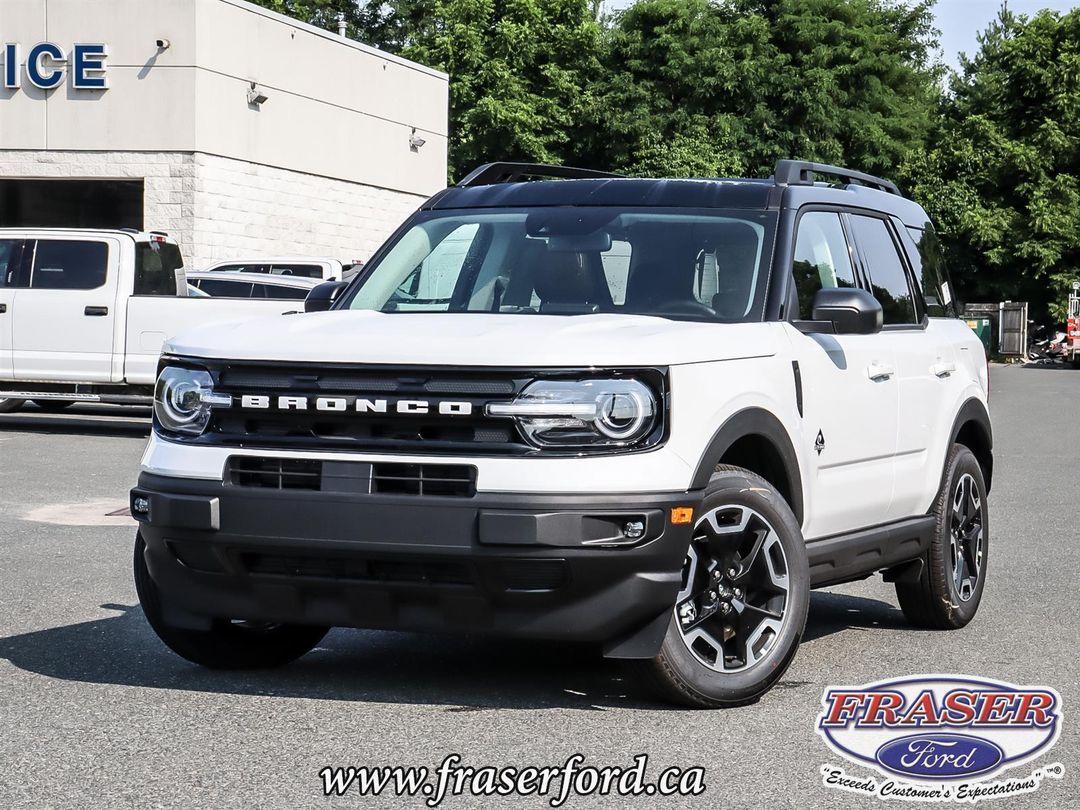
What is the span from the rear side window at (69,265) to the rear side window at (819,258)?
13330 mm

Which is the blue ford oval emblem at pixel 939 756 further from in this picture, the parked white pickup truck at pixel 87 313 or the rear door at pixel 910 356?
the parked white pickup truck at pixel 87 313

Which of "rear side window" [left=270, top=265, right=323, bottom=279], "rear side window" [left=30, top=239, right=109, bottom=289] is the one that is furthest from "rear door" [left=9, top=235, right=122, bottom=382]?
"rear side window" [left=270, top=265, right=323, bottom=279]

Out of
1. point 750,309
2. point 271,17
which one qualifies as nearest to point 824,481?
point 750,309

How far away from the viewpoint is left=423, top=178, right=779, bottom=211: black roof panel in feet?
22.1

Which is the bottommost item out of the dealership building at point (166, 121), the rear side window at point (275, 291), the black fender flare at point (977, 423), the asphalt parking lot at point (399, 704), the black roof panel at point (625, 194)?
the asphalt parking lot at point (399, 704)

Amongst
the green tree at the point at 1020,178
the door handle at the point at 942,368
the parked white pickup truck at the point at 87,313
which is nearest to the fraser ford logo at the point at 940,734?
the door handle at the point at 942,368

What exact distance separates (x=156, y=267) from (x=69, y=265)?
94 centimetres

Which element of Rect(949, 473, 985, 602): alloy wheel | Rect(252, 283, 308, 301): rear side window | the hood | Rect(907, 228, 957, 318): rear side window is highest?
Rect(907, 228, 957, 318): rear side window

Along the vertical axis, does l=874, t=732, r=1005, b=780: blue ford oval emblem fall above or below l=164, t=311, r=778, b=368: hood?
below

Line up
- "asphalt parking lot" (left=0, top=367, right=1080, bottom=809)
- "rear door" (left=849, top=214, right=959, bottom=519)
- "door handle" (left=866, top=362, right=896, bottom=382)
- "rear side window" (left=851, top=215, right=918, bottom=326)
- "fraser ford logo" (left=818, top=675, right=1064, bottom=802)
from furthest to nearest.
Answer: "rear side window" (left=851, top=215, right=918, bottom=326) → "rear door" (left=849, top=214, right=959, bottom=519) → "door handle" (left=866, top=362, right=896, bottom=382) → "fraser ford logo" (left=818, top=675, right=1064, bottom=802) → "asphalt parking lot" (left=0, top=367, right=1080, bottom=809)

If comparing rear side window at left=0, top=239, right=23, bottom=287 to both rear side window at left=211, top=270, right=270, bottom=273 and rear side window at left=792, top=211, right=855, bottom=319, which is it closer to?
rear side window at left=211, top=270, right=270, bottom=273

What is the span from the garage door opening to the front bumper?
27.0 metres

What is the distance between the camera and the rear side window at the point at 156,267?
19078mm

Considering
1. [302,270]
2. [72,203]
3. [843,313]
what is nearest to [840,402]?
[843,313]
